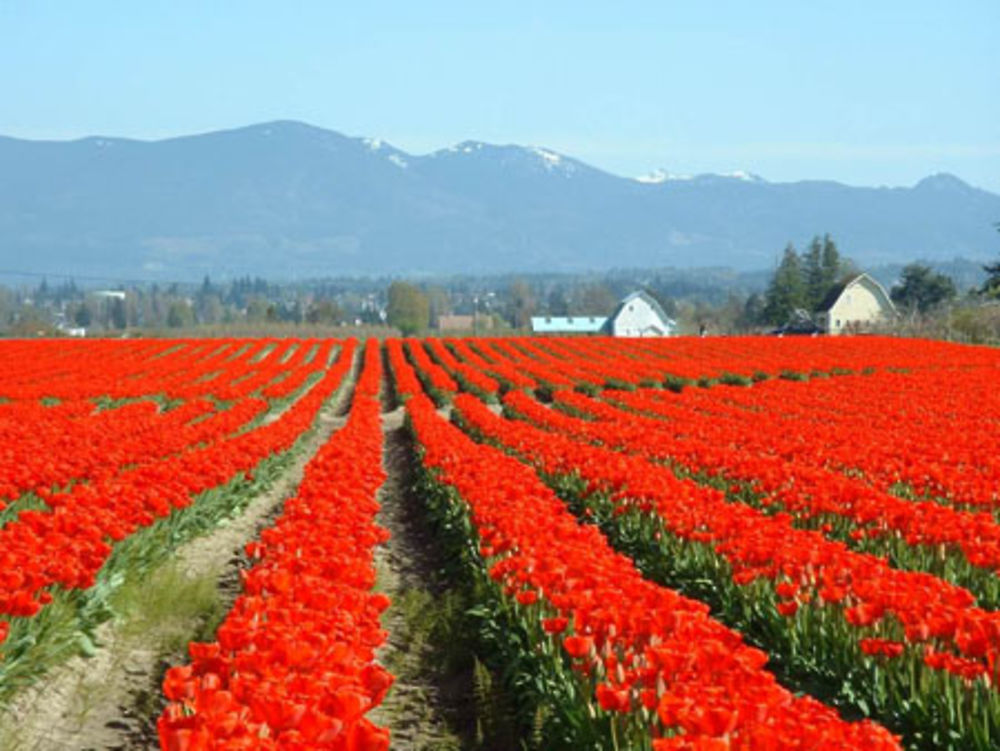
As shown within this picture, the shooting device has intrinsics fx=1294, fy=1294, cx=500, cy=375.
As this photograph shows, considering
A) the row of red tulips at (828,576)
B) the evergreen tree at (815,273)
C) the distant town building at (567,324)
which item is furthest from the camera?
the distant town building at (567,324)

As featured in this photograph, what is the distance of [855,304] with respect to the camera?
109188 mm

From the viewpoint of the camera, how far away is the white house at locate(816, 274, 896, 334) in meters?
108

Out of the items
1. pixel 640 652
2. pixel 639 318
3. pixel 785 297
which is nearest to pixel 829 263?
pixel 785 297

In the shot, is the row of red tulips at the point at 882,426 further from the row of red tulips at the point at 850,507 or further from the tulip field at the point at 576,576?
the row of red tulips at the point at 850,507

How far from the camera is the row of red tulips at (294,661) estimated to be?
4.55 metres

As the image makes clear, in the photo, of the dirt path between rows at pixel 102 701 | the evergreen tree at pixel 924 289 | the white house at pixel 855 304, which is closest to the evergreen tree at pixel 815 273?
the evergreen tree at pixel 924 289

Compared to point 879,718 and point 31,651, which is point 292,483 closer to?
point 31,651

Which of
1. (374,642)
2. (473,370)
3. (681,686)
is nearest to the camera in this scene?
(681,686)

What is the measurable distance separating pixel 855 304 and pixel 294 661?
108m

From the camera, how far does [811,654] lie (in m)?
8.63

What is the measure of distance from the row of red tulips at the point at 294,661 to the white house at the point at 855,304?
334 feet

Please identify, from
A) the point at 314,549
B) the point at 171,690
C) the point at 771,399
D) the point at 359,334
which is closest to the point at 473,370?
the point at 771,399

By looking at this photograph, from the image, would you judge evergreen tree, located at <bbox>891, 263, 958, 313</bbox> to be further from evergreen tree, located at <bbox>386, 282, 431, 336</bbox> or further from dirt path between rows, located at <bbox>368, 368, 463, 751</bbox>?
dirt path between rows, located at <bbox>368, 368, 463, 751</bbox>

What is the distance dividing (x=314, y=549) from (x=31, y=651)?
1.92 meters
